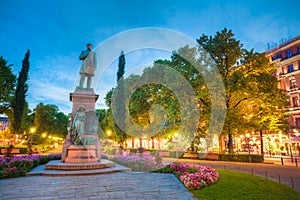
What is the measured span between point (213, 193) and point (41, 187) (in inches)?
242

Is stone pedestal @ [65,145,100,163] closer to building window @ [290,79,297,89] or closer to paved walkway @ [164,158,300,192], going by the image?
paved walkway @ [164,158,300,192]

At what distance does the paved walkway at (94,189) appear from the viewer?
5867 mm

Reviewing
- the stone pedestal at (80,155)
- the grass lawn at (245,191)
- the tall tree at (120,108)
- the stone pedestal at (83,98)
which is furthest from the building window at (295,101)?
the stone pedestal at (80,155)

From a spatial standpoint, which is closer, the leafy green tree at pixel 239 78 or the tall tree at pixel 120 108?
the leafy green tree at pixel 239 78

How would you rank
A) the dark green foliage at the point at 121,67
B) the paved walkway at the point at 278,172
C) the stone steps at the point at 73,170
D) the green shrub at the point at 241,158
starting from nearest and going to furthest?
the stone steps at the point at 73,170 → the paved walkway at the point at 278,172 → the green shrub at the point at 241,158 → the dark green foliage at the point at 121,67

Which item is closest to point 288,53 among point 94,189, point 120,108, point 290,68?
point 290,68

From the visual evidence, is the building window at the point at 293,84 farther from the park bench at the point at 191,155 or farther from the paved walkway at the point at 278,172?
the paved walkway at the point at 278,172

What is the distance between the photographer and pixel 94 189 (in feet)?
21.5

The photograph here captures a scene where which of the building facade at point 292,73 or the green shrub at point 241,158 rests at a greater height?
the building facade at point 292,73

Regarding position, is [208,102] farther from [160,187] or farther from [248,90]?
[160,187]

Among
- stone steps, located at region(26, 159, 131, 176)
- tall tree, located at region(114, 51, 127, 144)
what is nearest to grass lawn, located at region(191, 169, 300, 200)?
stone steps, located at region(26, 159, 131, 176)

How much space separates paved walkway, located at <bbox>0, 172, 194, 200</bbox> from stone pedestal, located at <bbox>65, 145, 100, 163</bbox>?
312 cm

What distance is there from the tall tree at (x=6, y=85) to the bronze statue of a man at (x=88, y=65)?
71.2ft

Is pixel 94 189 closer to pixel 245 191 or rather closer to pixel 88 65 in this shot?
pixel 245 191
